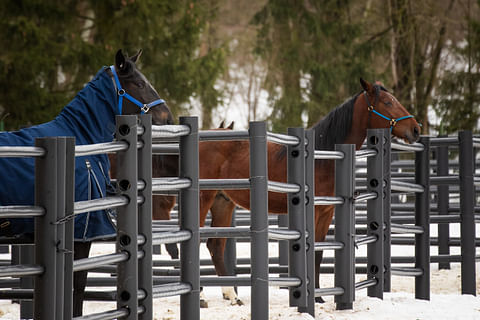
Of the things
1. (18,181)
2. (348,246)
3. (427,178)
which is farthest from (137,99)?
(427,178)

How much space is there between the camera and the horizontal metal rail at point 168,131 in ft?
12.4

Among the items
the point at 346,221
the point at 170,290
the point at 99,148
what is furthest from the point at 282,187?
the point at 99,148

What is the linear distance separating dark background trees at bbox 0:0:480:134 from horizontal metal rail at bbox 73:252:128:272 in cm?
1439

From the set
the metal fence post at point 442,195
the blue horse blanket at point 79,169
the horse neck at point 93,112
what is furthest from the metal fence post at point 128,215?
the metal fence post at point 442,195

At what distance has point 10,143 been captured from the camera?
153 inches

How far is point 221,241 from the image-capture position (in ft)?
23.0

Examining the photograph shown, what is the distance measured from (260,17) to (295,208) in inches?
743

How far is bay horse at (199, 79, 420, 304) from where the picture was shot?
6.64 metres

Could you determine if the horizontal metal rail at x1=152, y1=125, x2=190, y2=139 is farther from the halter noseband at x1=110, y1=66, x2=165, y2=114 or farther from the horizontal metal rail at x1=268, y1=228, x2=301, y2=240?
the horizontal metal rail at x1=268, y1=228, x2=301, y2=240

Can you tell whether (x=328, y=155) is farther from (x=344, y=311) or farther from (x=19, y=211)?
(x=19, y=211)

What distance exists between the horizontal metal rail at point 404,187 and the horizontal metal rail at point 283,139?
4.85 ft

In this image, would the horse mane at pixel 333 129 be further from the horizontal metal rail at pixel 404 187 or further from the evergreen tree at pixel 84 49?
the evergreen tree at pixel 84 49

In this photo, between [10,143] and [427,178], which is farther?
[427,178]

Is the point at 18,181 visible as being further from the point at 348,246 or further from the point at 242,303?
the point at 242,303
